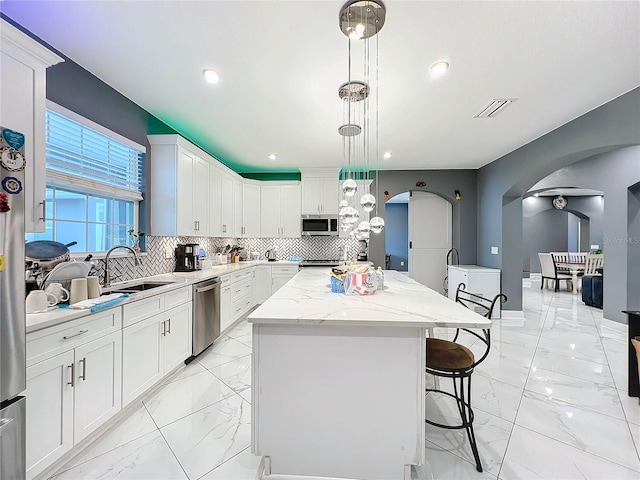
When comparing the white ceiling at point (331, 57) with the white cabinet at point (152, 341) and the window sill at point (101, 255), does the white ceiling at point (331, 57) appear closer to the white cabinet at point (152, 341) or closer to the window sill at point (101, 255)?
the window sill at point (101, 255)

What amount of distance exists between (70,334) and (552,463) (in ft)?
9.80

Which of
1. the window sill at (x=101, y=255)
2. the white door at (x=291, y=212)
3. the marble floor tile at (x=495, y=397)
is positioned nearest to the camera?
the marble floor tile at (x=495, y=397)

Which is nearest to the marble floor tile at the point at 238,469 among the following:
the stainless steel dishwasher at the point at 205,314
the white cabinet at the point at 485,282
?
the stainless steel dishwasher at the point at 205,314

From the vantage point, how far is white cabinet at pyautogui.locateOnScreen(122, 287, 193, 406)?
2.13 meters

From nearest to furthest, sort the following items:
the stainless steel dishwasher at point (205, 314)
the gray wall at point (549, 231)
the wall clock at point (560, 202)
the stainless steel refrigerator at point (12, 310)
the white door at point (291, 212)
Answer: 1. the stainless steel refrigerator at point (12, 310)
2. the stainless steel dishwasher at point (205, 314)
3. the white door at point (291, 212)
4. the wall clock at point (560, 202)
5. the gray wall at point (549, 231)

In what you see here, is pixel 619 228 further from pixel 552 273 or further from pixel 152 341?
pixel 152 341

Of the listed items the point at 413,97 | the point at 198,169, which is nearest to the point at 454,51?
the point at 413,97

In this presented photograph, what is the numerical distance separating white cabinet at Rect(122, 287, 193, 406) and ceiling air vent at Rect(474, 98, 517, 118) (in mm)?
3739

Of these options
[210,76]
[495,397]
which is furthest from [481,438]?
[210,76]

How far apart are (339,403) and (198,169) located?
→ 133 inches

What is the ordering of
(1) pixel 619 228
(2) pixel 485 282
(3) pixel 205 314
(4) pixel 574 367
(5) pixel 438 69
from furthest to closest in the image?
1. (2) pixel 485 282
2. (1) pixel 619 228
3. (3) pixel 205 314
4. (4) pixel 574 367
5. (5) pixel 438 69

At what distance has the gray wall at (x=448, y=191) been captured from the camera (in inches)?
221

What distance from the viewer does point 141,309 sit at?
226cm

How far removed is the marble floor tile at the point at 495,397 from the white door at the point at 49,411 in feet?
9.25
